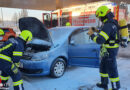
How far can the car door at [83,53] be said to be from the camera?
3969 millimetres

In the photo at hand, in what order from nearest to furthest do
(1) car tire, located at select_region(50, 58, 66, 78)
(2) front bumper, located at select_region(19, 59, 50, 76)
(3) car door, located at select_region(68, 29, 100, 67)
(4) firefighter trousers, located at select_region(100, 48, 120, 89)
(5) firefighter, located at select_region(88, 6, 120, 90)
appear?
1. (5) firefighter, located at select_region(88, 6, 120, 90)
2. (4) firefighter trousers, located at select_region(100, 48, 120, 89)
3. (2) front bumper, located at select_region(19, 59, 50, 76)
4. (1) car tire, located at select_region(50, 58, 66, 78)
5. (3) car door, located at select_region(68, 29, 100, 67)

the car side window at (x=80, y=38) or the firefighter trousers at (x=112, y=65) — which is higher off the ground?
the car side window at (x=80, y=38)

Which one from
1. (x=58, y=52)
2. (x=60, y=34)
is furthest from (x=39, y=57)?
(x=60, y=34)

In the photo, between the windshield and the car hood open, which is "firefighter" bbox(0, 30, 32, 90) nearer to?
the car hood open

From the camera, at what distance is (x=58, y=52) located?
3.84m

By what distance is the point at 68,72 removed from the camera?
4.46 m

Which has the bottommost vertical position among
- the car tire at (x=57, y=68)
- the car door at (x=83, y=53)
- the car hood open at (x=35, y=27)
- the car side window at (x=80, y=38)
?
the car tire at (x=57, y=68)

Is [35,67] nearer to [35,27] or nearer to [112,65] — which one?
[35,27]

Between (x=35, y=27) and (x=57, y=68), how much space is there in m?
1.29

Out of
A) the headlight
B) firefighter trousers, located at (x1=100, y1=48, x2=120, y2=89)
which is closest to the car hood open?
the headlight

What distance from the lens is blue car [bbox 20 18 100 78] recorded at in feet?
11.6

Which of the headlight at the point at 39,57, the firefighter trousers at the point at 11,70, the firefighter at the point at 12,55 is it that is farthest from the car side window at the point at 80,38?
the firefighter trousers at the point at 11,70

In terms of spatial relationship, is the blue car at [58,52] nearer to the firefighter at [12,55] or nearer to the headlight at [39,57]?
the headlight at [39,57]

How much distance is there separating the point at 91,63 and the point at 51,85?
1.31 m
